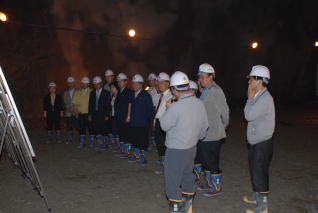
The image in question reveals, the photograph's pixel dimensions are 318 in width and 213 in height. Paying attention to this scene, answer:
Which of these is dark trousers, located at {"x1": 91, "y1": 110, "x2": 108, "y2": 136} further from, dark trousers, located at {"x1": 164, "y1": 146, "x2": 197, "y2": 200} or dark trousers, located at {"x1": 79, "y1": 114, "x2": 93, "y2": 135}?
dark trousers, located at {"x1": 164, "y1": 146, "x2": 197, "y2": 200}

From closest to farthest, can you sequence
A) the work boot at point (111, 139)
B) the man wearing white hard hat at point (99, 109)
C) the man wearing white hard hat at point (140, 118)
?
the man wearing white hard hat at point (140, 118)
the man wearing white hard hat at point (99, 109)
the work boot at point (111, 139)

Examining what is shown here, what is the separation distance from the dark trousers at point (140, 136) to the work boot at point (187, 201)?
275 cm

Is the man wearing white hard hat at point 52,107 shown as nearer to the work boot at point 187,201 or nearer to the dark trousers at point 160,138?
the dark trousers at point 160,138

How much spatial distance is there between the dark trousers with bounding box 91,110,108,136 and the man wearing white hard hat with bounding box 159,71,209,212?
4.47 meters

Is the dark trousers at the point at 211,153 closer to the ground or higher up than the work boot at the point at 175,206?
higher up

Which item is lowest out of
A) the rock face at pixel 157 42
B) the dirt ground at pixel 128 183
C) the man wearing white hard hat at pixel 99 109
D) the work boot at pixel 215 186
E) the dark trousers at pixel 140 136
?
the dirt ground at pixel 128 183

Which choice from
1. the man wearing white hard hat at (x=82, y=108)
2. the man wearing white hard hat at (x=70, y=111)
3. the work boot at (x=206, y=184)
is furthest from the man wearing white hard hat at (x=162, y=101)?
the man wearing white hard hat at (x=70, y=111)

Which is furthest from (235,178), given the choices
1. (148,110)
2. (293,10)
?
(293,10)

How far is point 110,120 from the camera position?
28.3ft

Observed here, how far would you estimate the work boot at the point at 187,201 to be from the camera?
14.2 feet

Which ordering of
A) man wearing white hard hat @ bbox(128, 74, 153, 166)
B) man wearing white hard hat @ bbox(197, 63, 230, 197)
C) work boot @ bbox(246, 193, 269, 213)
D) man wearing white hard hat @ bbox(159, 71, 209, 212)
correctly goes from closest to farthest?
man wearing white hard hat @ bbox(159, 71, 209, 212) < work boot @ bbox(246, 193, 269, 213) < man wearing white hard hat @ bbox(197, 63, 230, 197) < man wearing white hard hat @ bbox(128, 74, 153, 166)

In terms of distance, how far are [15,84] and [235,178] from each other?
9591 millimetres

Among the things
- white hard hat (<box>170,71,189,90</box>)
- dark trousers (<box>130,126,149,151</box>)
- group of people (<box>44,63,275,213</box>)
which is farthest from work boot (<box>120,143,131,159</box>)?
white hard hat (<box>170,71,189,90</box>)

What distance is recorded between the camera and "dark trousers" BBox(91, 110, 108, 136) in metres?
8.31
